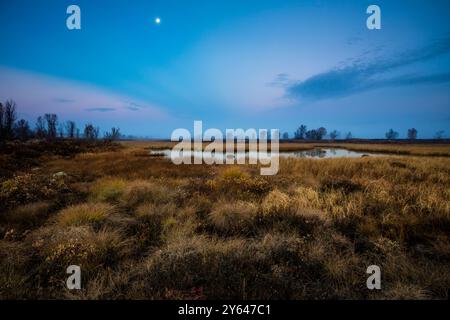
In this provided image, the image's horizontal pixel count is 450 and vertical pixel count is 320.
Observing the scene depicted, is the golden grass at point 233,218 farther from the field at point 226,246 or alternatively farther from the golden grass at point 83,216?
the golden grass at point 83,216

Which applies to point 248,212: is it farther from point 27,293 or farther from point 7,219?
point 7,219

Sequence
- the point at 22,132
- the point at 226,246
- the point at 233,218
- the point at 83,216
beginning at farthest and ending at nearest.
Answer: the point at 22,132 → the point at 233,218 → the point at 83,216 → the point at 226,246

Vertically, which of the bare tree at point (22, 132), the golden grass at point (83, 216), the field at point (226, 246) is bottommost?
the field at point (226, 246)

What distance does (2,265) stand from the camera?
11.8ft

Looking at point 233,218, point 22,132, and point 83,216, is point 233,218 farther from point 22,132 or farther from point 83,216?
point 22,132

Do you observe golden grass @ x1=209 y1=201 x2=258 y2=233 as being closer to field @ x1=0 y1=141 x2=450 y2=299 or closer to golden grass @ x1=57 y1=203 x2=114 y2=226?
field @ x1=0 y1=141 x2=450 y2=299

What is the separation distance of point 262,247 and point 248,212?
191 centimetres

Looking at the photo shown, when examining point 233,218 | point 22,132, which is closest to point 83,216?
point 233,218

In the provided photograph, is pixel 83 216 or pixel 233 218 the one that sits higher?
pixel 83 216

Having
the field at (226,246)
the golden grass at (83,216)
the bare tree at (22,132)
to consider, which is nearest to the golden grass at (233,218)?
the field at (226,246)

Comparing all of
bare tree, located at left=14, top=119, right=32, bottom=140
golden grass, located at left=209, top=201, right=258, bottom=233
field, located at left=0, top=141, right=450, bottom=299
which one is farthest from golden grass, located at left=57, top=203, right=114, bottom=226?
bare tree, located at left=14, top=119, right=32, bottom=140

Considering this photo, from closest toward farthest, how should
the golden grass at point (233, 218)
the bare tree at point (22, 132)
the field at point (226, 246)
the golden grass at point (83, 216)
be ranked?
the field at point (226, 246), the golden grass at point (83, 216), the golden grass at point (233, 218), the bare tree at point (22, 132)

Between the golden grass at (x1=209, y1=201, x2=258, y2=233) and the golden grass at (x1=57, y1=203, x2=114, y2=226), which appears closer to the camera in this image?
the golden grass at (x1=57, y1=203, x2=114, y2=226)
